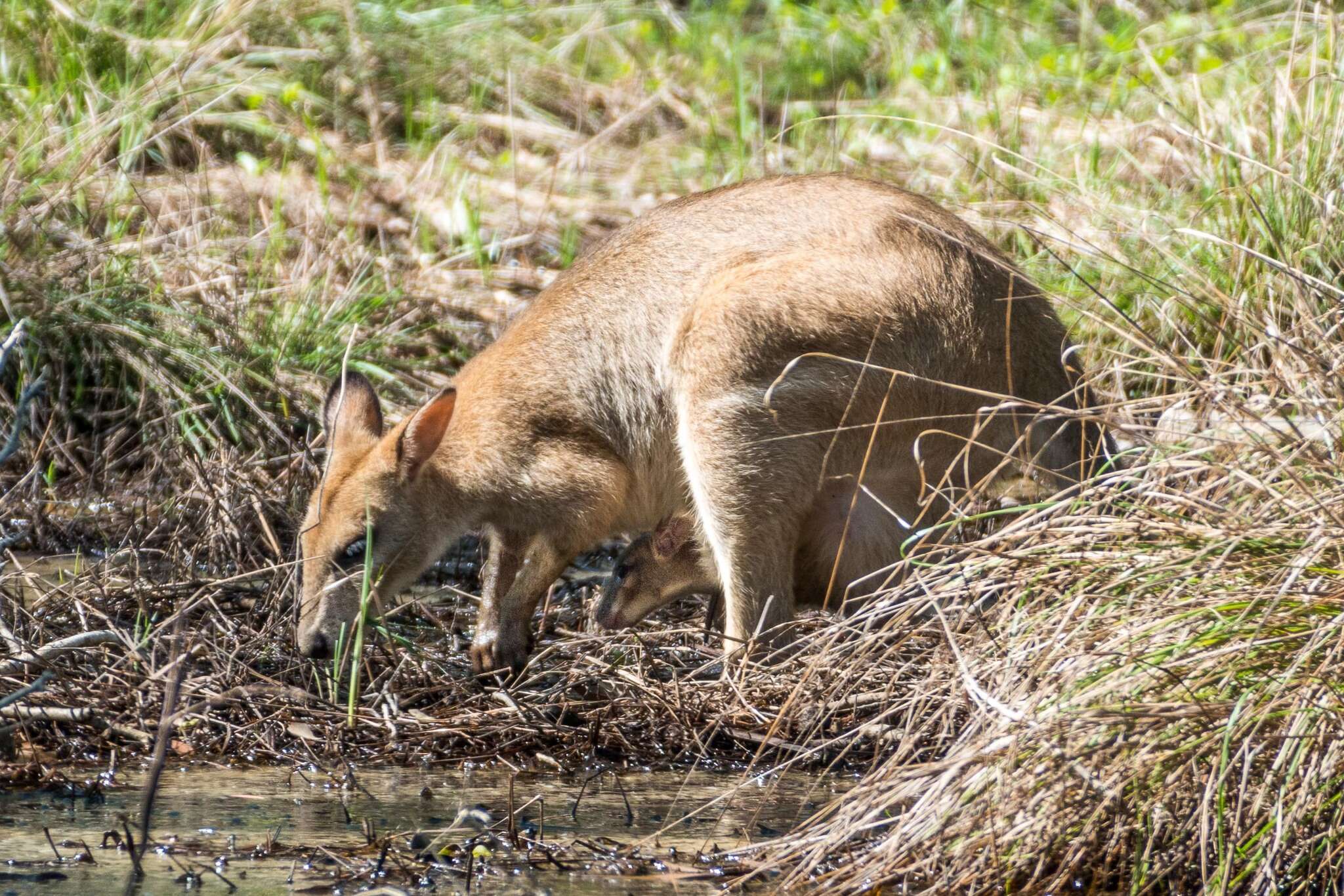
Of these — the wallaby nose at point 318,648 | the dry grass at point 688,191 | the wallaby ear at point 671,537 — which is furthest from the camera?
the wallaby ear at point 671,537

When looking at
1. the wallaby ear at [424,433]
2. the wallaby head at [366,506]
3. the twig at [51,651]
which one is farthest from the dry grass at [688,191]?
the wallaby ear at [424,433]

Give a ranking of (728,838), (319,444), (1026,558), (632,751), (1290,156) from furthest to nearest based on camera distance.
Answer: (319,444) < (1290,156) < (632,751) < (728,838) < (1026,558)

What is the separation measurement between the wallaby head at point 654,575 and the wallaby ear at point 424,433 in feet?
2.36

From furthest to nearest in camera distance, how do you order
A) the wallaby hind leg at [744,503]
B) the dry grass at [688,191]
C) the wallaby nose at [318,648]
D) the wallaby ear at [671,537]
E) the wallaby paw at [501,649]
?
the wallaby ear at [671,537] < the wallaby paw at [501,649] < the wallaby hind leg at [744,503] < the wallaby nose at [318,648] < the dry grass at [688,191]

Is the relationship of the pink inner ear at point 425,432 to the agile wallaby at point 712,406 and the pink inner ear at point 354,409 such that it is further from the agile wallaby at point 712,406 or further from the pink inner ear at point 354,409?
the pink inner ear at point 354,409

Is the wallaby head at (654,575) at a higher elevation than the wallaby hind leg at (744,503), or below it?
below

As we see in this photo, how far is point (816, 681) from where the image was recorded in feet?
13.4

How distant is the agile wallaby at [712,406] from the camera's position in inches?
195

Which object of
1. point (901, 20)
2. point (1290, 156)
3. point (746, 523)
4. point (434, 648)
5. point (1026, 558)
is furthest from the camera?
point (901, 20)

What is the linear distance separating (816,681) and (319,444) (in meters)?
2.96

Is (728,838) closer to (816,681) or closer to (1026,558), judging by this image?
(816,681)

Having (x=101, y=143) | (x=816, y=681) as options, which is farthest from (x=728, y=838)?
(x=101, y=143)

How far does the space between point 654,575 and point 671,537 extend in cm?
13

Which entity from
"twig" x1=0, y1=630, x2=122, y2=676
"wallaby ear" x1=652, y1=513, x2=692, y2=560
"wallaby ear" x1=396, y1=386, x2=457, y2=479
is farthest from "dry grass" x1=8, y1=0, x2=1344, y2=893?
"wallaby ear" x1=396, y1=386, x2=457, y2=479
